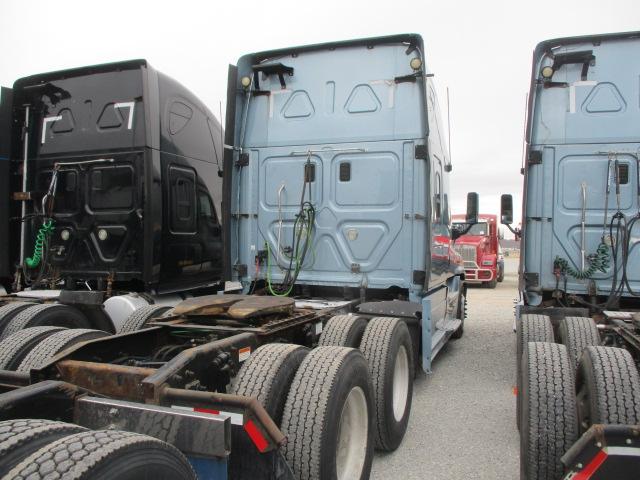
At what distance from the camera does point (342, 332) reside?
4.13m

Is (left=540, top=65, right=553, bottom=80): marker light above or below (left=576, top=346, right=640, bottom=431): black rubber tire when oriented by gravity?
above

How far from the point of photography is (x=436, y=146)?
622 cm

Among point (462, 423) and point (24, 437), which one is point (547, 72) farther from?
point (24, 437)

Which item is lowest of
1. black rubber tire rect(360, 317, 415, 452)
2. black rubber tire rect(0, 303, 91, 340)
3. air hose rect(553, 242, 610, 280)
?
black rubber tire rect(360, 317, 415, 452)

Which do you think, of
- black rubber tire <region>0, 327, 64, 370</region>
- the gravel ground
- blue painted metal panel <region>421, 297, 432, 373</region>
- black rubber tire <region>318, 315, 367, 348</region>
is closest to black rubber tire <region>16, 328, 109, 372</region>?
black rubber tire <region>0, 327, 64, 370</region>

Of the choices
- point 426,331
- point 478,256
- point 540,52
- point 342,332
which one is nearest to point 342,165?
point 426,331

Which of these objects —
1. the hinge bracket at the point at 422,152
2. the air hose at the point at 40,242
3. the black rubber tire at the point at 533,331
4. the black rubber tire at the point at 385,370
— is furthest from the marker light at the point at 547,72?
the air hose at the point at 40,242

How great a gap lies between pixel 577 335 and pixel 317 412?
7.94ft

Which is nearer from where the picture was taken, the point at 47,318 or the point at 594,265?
the point at 47,318

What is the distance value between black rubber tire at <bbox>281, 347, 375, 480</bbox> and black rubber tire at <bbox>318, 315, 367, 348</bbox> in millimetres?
1050

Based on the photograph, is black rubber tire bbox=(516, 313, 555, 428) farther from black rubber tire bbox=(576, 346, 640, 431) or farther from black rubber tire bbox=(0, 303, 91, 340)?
black rubber tire bbox=(0, 303, 91, 340)

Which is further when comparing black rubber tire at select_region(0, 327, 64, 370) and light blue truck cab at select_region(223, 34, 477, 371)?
light blue truck cab at select_region(223, 34, 477, 371)

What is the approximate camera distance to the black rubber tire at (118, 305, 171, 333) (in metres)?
4.39

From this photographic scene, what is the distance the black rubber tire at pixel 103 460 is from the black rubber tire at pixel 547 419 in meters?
1.83
